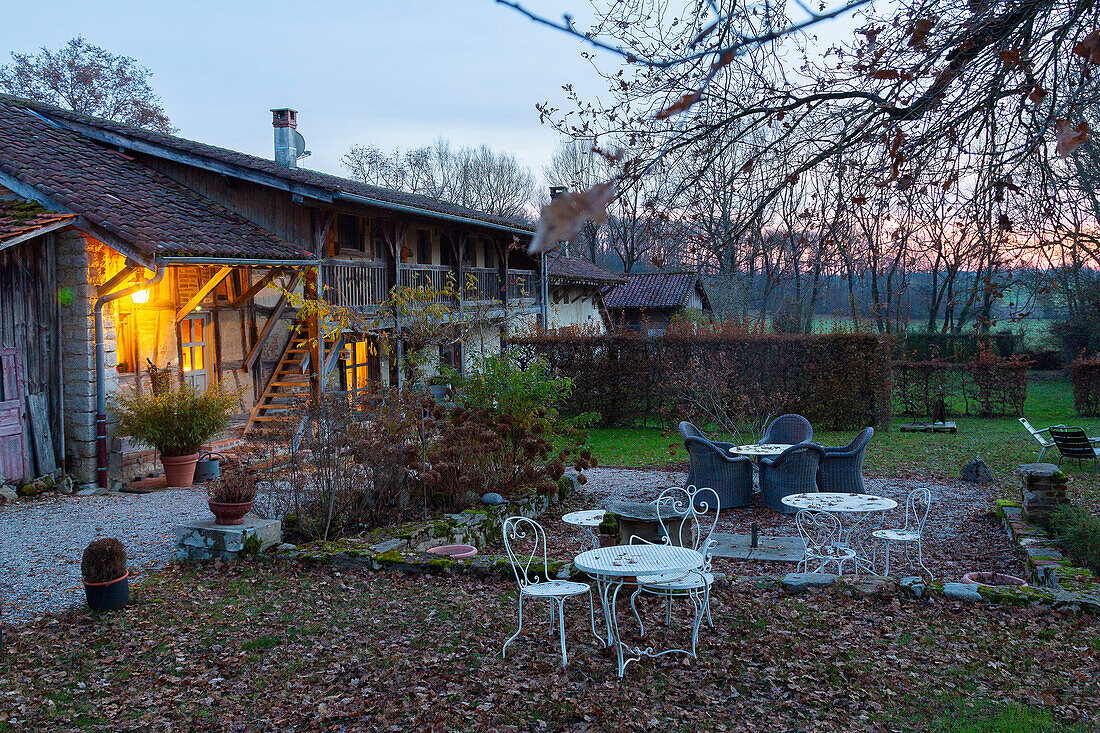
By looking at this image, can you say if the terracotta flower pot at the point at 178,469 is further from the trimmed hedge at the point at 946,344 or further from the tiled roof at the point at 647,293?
the tiled roof at the point at 647,293

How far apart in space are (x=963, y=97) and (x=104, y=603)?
612 cm

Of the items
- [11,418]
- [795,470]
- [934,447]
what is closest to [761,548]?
[795,470]

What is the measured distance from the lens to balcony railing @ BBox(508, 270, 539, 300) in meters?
22.3

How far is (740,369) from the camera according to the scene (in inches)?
661

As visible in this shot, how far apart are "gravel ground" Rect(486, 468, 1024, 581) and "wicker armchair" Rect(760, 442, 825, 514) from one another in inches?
12.7

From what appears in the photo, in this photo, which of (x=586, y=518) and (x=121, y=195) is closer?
(x=586, y=518)

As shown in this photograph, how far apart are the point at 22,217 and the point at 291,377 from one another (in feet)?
19.3

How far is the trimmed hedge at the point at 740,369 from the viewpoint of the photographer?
16.1 meters

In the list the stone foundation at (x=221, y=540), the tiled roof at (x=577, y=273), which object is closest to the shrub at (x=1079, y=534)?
the stone foundation at (x=221, y=540)

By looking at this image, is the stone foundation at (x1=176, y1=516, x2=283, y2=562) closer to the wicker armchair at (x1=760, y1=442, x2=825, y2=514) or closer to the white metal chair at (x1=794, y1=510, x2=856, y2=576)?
the white metal chair at (x1=794, y1=510, x2=856, y2=576)

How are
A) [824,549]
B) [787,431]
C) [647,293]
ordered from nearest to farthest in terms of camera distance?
[824,549]
[787,431]
[647,293]

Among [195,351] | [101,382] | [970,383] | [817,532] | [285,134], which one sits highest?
[285,134]

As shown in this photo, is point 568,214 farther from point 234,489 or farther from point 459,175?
point 459,175

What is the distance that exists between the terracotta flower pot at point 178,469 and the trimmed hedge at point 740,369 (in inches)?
345
